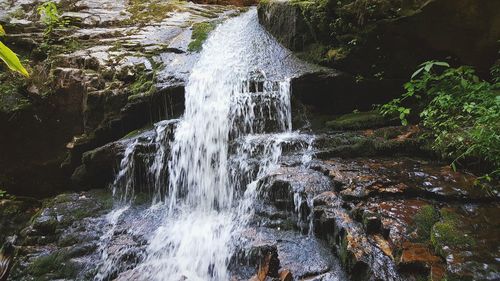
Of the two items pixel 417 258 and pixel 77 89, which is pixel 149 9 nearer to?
pixel 77 89

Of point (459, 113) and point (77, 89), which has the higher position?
point (77, 89)

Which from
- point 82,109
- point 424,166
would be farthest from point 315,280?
point 82,109

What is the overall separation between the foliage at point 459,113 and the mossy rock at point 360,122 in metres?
0.16

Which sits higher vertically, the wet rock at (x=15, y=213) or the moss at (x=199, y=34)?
the moss at (x=199, y=34)

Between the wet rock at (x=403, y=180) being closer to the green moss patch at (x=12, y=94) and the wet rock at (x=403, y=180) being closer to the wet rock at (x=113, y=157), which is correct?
the wet rock at (x=113, y=157)

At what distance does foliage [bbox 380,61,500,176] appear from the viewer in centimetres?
387

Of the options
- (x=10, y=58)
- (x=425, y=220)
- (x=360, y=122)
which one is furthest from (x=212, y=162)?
(x=10, y=58)

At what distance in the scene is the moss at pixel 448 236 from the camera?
2.96 metres

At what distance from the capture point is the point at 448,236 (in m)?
3.06

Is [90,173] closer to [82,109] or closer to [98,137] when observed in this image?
[98,137]

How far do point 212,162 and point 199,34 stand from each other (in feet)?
15.7

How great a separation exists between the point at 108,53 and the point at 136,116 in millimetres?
2228

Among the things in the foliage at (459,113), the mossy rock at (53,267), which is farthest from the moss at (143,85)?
the foliage at (459,113)

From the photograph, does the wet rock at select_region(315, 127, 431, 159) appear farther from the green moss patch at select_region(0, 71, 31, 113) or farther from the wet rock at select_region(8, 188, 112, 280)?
the green moss patch at select_region(0, 71, 31, 113)
